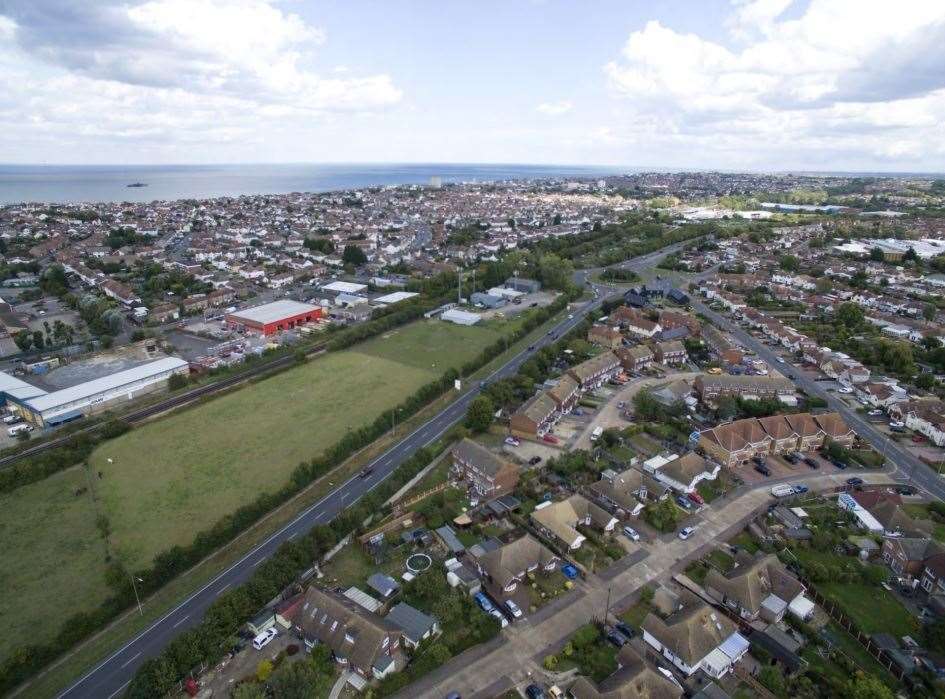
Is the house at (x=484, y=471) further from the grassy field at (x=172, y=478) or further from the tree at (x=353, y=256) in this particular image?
the tree at (x=353, y=256)

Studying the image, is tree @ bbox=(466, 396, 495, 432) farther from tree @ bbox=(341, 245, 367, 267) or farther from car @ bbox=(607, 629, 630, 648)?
tree @ bbox=(341, 245, 367, 267)

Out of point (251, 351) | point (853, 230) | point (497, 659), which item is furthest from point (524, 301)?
point (853, 230)

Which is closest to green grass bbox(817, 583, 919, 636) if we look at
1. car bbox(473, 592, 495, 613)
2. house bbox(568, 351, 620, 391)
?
car bbox(473, 592, 495, 613)

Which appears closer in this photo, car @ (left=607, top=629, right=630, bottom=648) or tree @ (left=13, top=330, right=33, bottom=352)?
car @ (left=607, top=629, right=630, bottom=648)

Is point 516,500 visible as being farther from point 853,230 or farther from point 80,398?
point 853,230

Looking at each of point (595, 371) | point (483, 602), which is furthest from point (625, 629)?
point (595, 371)

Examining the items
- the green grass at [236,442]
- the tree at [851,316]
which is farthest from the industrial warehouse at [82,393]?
the tree at [851,316]

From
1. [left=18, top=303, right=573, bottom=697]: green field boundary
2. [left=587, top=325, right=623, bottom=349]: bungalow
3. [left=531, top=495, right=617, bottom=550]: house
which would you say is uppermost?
[left=587, top=325, right=623, bottom=349]: bungalow
